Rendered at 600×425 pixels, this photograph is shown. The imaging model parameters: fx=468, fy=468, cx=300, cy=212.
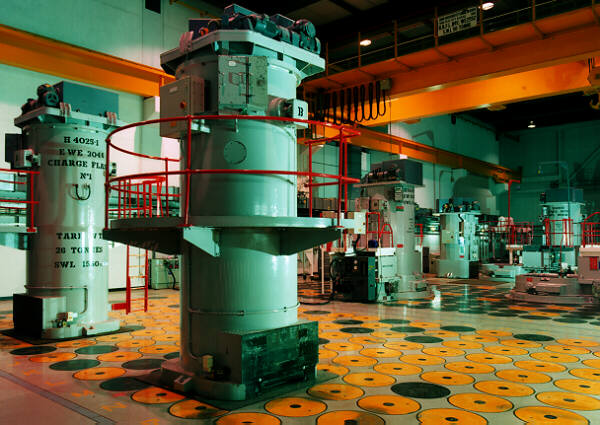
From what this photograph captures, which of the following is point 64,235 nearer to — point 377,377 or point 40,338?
point 40,338

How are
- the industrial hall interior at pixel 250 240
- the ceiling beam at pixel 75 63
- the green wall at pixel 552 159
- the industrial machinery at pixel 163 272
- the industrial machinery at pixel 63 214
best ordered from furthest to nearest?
the green wall at pixel 552 159 → the industrial machinery at pixel 163 272 → the ceiling beam at pixel 75 63 → the industrial machinery at pixel 63 214 → the industrial hall interior at pixel 250 240

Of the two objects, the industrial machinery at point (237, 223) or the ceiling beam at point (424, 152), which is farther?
the ceiling beam at point (424, 152)

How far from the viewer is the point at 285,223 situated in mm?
4258

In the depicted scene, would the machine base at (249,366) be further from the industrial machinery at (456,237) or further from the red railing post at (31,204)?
the industrial machinery at (456,237)

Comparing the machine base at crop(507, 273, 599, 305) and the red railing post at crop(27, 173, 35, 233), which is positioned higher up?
the red railing post at crop(27, 173, 35, 233)

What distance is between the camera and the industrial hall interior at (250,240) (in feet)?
14.2

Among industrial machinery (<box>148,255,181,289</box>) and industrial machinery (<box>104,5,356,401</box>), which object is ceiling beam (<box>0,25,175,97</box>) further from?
industrial machinery (<box>104,5,356,401</box>)

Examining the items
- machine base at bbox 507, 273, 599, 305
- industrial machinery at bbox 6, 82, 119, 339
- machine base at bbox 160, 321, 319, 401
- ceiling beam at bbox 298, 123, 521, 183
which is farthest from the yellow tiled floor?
ceiling beam at bbox 298, 123, 521, 183

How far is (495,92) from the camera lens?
528 inches

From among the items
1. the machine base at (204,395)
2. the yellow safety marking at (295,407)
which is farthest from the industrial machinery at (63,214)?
the yellow safety marking at (295,407)

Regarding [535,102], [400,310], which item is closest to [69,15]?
[400,310]

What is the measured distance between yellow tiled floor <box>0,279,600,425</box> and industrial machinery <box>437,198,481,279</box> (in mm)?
9164

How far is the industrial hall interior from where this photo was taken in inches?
170

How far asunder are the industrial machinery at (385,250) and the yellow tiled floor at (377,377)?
2.46 meters
